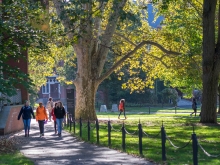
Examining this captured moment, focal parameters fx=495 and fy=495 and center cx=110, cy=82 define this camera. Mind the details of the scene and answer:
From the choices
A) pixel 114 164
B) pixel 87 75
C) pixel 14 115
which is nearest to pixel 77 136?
pixel 14 115

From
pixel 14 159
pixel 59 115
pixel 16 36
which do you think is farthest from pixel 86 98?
pixel 14 159

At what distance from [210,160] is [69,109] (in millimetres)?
21442

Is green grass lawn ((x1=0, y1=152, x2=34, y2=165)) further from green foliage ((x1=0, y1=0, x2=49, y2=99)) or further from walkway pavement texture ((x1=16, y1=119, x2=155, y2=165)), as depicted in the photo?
green foliage ((x1=0, y1=0, x2=49, y2=99))

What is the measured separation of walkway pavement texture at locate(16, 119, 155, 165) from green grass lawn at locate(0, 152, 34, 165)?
1.03 feet

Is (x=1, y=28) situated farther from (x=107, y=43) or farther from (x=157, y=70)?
(x=157, y=70)

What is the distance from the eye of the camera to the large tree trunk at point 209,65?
90.9 feet

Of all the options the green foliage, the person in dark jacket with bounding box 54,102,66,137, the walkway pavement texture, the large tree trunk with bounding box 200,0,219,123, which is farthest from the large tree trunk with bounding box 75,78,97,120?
the green foliage

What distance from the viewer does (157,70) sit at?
1598 inches

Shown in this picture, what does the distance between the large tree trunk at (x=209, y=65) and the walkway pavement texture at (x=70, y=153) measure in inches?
369

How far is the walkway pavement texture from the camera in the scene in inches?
567

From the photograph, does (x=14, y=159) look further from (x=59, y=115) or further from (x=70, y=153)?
(x=59, y=115)

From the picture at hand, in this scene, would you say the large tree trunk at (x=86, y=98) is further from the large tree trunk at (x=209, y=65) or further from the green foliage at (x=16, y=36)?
the green foliage at (x=16, y=36)

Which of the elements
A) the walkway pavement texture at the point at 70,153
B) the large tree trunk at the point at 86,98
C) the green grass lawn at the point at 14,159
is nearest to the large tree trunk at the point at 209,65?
the large tree trunk at the point at 86,98

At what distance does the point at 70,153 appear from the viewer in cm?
1686
